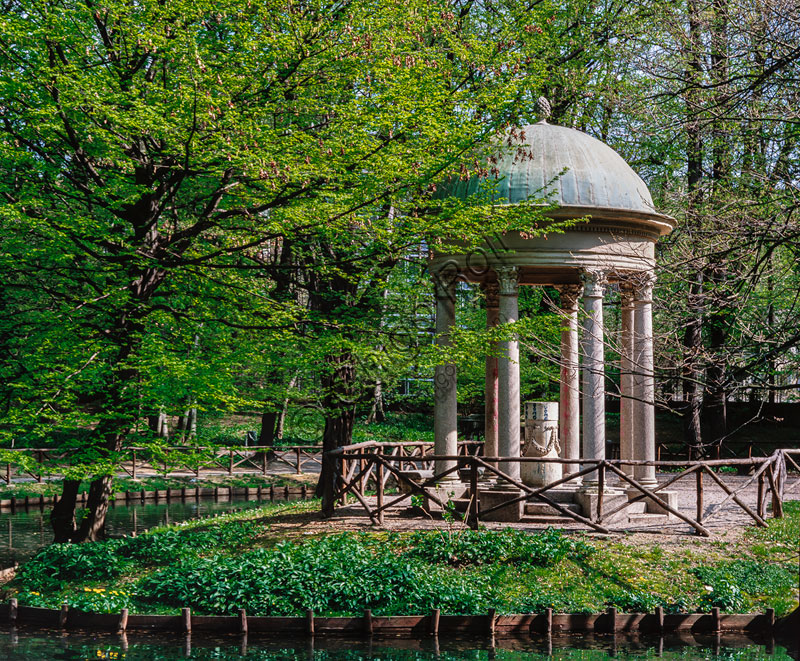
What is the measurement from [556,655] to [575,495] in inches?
257

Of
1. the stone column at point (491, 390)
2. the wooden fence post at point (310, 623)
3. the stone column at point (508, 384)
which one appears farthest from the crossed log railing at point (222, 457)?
the wooden fence post at point (310, 623)

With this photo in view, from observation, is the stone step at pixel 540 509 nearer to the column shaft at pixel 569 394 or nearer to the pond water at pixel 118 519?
the column shaft at pixel 569 394

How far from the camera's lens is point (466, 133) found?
48.5 feet

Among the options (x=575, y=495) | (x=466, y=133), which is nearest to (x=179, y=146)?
(x=466, y=133)

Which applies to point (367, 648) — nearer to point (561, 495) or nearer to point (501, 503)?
point (501, 503)

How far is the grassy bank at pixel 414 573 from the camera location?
12547mm

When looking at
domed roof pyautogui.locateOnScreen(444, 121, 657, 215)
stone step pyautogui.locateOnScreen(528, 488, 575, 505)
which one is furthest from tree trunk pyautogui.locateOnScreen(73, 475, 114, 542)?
domed roof pyautogui.locateOnScreen(444, 121, 657, 215)

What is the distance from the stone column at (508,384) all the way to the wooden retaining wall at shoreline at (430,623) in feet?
17.9

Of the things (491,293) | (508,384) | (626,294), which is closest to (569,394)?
(626,294)

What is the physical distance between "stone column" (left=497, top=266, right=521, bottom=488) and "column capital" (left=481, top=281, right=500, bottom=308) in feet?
5.80

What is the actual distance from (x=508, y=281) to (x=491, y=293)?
2259 mm

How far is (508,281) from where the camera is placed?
58.6ft

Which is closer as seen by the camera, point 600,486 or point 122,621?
point 122,621

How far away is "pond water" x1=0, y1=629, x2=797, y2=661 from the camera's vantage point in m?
10.8
